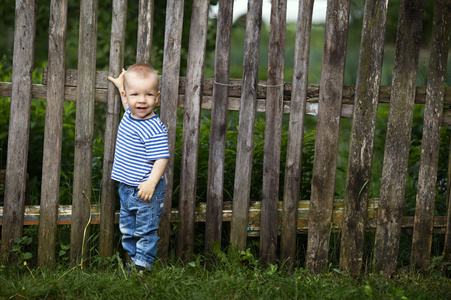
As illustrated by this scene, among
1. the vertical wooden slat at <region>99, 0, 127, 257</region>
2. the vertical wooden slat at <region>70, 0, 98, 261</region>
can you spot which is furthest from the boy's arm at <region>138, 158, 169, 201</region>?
the vertical wooden slat at <region>70, 0, 98, 261</region>

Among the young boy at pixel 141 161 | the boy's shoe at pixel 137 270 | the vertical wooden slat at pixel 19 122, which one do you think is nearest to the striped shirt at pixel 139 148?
the young boy at pixel 141 161

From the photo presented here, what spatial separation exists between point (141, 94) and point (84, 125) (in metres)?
0.54

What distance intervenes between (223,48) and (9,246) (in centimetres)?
206

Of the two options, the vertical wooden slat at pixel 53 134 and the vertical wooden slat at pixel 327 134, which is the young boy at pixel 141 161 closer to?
the vertical wooden slat at pixel 53 134

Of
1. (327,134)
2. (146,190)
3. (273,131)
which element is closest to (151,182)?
(146,190)

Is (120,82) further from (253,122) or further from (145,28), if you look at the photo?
(253,122)

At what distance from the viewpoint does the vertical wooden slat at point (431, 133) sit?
10.8ft

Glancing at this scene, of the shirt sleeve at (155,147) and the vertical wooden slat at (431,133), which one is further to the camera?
the vertical wooden slat at (431,133)

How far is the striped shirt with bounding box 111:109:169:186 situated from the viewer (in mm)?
3091

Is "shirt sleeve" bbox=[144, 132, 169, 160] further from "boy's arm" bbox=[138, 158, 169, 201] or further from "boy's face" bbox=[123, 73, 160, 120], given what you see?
"boy's face" bbox=[123, 73, 160, 120]

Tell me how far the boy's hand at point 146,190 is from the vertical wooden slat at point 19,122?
906 mm

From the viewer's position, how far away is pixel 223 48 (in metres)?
3.27

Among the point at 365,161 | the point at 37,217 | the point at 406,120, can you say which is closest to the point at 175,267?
the point at 37,217

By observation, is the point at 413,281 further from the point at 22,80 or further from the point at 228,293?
the point at 22,80
